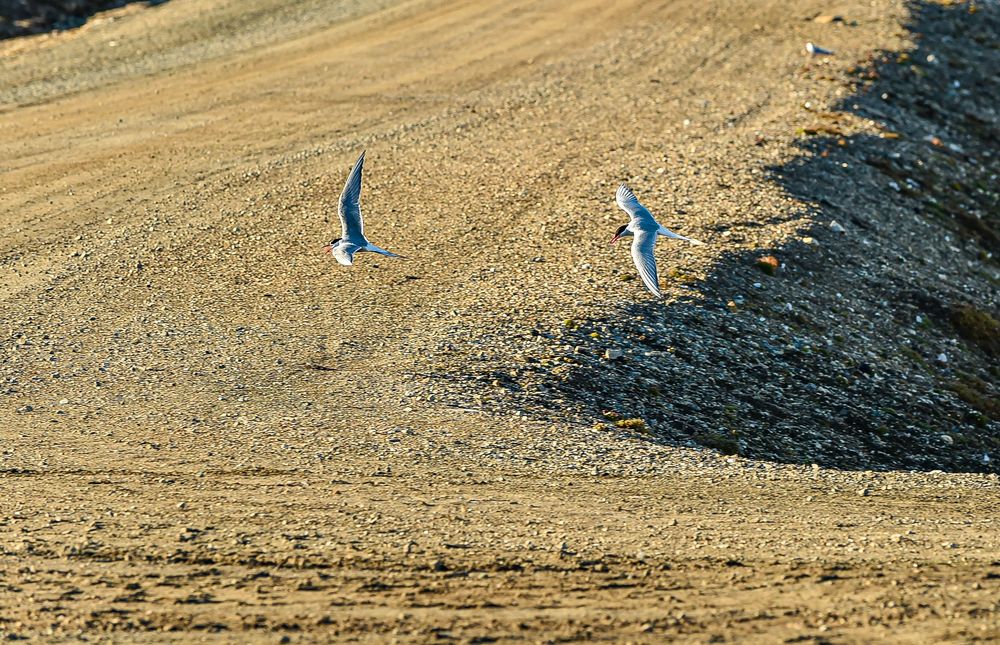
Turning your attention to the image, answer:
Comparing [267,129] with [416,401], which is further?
[267,129]

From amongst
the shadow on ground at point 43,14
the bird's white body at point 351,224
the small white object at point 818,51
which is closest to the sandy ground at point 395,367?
the small white object at point 818,51

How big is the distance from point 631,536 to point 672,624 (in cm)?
106

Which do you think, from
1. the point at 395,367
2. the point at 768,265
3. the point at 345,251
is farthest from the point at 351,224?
the point at 768,265

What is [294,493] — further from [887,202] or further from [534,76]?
[534,76]

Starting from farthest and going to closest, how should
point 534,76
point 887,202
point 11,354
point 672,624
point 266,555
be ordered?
point 534,76 < point 887,202 < point 11,354 < point 266,555 < point 672,624

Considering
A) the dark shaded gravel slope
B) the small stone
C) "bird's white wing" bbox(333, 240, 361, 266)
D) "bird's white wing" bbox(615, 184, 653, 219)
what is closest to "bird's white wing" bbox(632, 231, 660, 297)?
"bird's white wing" bbox(615, 184, 653, 219)

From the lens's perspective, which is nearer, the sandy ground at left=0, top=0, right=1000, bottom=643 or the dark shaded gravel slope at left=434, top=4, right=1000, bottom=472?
the sandy ground at left=0, top=0, right=1000, bottom=643

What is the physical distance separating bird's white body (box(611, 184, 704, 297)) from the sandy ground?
0.76 m

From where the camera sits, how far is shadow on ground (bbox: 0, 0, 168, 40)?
2319 centimetres

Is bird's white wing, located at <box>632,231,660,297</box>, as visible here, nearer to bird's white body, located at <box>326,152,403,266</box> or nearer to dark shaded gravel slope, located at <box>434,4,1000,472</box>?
dark shaded gravel slope, located at <box>434,4,1000,472</box>

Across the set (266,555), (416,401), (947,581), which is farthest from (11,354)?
(947,581)

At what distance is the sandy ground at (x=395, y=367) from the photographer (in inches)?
287

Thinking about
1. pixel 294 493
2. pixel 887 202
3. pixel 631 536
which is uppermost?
pixel 294 493

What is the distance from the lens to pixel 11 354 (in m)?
11.0
